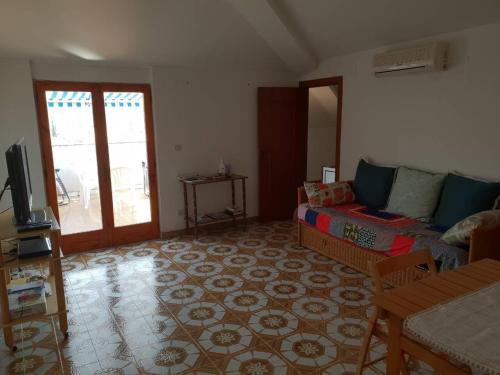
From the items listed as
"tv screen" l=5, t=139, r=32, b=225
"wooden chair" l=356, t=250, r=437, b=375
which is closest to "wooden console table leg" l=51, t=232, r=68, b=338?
"tv screen" l=5, t=139, r=32, b=225

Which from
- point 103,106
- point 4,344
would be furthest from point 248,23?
point 4,344

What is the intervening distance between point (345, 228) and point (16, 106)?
3.45 meters

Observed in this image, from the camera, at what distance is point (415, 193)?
3662 mm

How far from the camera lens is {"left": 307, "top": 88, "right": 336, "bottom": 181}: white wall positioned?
264 inches

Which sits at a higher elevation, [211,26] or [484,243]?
[211,26]

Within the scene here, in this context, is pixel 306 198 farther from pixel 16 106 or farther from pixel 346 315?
pixel 16 106

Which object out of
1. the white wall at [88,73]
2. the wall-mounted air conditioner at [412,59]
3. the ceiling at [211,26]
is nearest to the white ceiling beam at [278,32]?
the ceiling at [211,26]

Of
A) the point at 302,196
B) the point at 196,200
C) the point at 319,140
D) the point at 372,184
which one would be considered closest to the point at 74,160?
the point at 196,200

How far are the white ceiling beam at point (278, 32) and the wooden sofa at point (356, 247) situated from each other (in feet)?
5.42

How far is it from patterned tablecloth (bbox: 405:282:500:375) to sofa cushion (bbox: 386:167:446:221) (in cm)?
202

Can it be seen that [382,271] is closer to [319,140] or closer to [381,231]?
[381,231]

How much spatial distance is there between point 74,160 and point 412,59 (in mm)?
3636

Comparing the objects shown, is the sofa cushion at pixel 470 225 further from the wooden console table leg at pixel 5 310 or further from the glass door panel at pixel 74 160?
the glass door panel at pixel 74 160

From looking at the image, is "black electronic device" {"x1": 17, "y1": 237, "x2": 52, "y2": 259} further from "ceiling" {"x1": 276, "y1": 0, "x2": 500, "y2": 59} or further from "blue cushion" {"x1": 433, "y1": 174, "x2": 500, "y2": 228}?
"blue cushion" {"x1": 433, "y1": 174, "x2": 500, "y2": 228}
